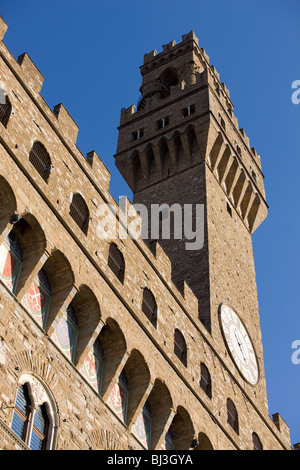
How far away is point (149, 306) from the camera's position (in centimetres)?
1634

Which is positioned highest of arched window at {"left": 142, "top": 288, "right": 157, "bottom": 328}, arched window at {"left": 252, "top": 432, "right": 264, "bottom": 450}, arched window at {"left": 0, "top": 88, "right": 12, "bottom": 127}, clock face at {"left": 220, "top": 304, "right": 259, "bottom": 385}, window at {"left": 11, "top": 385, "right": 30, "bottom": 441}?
clock face at {"left": 220, "top": 304, "right": 259, "bottom": 385}

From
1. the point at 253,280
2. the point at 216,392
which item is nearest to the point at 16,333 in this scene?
the point at 216,392

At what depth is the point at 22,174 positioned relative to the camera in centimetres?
1315

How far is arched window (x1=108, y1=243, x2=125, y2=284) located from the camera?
50.8 ft

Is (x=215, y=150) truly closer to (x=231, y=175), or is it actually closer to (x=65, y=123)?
(x=231, y=175)

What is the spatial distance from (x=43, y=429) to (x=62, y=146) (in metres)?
5.64

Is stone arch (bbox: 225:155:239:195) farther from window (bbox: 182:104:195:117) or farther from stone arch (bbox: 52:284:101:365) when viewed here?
stone arch (bbox: 52:284:101:365)

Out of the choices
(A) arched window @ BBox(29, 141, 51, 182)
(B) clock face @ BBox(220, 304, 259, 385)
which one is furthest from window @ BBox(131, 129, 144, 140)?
(A) arched window @ BBox(29, 141, 51, 182)

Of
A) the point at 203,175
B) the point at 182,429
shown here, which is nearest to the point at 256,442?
the point at 182,429

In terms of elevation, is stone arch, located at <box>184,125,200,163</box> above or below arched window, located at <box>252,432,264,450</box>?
above

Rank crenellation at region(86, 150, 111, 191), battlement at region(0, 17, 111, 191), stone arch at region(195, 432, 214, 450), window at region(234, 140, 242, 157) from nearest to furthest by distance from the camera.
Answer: battlement at region(0, 17, 111, 191), crenellation at region(86, 150, 111, 191), stone arch at region(195, 432, 214, 450), window at region(234, 140, 242, 157)

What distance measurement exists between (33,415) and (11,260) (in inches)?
99.8

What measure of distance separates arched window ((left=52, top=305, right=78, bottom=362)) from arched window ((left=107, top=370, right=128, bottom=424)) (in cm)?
125
